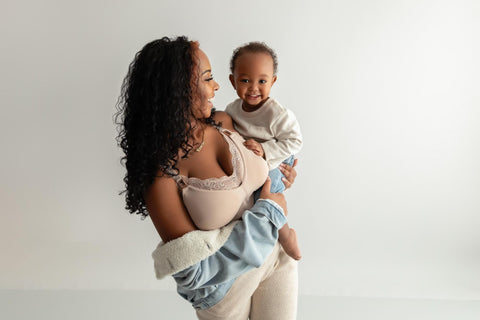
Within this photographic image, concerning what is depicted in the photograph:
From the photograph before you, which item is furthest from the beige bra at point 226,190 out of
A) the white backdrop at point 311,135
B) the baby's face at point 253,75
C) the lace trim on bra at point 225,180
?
the white backdrop at point 311,135

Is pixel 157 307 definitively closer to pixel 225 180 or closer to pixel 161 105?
pixel 225 180

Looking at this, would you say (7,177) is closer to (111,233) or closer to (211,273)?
(111,233)

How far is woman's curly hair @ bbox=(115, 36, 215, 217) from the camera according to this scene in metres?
1.69

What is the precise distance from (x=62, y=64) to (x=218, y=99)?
936 mm

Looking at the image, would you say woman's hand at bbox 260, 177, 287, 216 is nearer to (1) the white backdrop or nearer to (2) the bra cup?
(2) the bra cup

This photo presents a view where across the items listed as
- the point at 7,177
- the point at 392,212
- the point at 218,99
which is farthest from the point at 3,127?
the point at 392,212

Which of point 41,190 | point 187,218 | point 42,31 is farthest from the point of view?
point 41,190

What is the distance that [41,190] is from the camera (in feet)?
11.9

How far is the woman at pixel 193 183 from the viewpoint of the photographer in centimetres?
170

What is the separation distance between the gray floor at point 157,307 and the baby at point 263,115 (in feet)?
5.04

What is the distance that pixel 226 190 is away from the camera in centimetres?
175

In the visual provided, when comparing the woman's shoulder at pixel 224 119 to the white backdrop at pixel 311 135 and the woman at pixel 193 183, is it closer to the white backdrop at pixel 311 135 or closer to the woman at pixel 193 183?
the woman at pixel 193 183

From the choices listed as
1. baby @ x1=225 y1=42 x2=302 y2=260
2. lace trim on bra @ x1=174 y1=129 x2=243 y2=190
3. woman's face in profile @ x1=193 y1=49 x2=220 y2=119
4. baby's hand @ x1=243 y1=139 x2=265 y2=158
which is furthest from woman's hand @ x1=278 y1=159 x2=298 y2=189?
woman's face in profile @ x1=193 y1=49 x2=220 y2=119

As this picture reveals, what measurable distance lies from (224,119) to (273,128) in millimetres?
176
